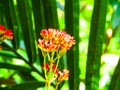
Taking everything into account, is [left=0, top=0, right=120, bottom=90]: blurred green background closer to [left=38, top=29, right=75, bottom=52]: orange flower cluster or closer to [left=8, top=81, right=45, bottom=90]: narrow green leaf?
[left=8, top=81, right=45, bottom=90]: narrow green leaf

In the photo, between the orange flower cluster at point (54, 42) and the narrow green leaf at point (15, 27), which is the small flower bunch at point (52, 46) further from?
the narrow green leaf at point (15, 27)

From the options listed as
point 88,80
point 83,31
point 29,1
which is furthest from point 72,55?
point 83,31

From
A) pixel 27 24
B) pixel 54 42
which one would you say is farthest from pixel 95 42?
pixel 54 42

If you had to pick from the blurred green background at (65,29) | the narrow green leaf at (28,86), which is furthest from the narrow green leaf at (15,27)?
the narrow green leaf at (28,86)

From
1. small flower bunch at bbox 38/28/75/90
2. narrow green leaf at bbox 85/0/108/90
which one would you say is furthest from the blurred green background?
small flower bunch at bbox 38/28/75/90

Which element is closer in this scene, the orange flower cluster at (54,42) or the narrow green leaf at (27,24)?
the orange flower cluster at (54,42)

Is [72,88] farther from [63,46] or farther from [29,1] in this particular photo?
[63,46]
